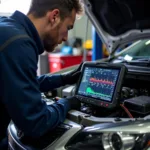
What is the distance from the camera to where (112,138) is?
116 centimetres

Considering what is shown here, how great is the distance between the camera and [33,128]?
1.19m

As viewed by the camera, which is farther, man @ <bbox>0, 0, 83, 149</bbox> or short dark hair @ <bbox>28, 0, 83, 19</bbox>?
short dark hair @ <bbox>28, 0, 83, 19</bbox>

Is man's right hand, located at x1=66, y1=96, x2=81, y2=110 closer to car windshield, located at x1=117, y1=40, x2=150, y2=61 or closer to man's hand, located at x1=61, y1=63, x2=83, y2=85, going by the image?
man's hand, located at x1=61, y1=63, x2=83, y2=85

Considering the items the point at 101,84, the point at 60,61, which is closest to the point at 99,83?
the point at 101,84

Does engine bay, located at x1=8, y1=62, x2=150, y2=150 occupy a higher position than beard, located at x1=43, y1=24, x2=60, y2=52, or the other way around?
beard, located at x1=43, y1=24, x2=60, y2=52

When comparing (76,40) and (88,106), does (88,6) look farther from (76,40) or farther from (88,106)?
(76,40)

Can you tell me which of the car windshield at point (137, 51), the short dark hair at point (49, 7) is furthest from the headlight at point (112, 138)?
the car windshield at point (137, 51)

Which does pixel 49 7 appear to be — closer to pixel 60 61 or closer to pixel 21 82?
pixel 21 82

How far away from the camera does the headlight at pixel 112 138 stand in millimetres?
1090

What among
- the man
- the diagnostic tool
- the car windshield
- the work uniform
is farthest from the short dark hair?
the car windshield

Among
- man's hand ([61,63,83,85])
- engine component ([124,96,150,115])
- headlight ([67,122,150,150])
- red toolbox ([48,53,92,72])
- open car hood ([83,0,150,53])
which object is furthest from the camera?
red toolbox ([48,53,92,72])

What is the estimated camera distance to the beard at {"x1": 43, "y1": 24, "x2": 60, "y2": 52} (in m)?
1.43

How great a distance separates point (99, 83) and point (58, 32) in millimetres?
399

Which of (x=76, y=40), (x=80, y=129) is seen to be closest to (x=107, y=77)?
(x=80, y=129)
